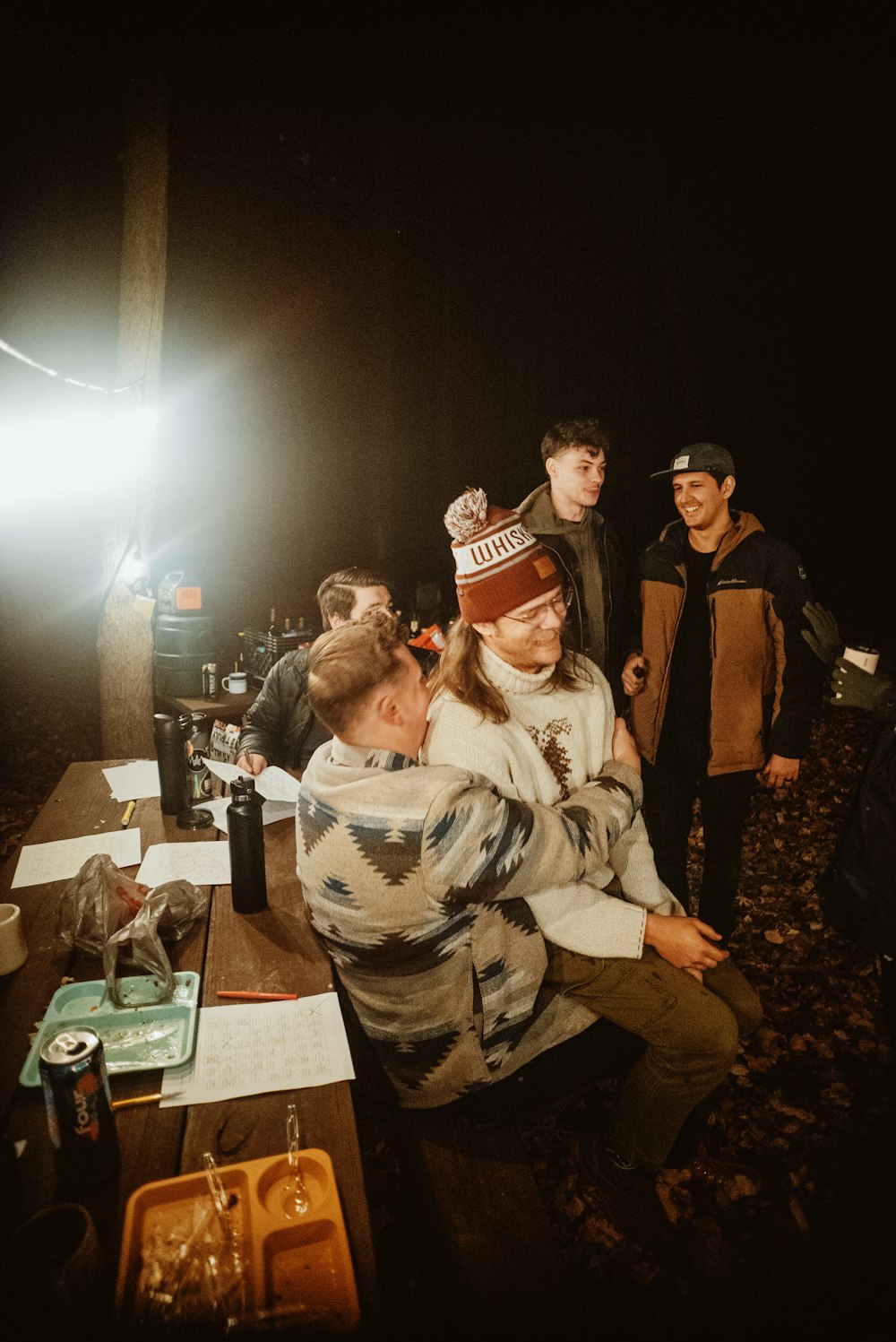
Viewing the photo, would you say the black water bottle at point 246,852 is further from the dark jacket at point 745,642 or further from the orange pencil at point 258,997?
the dark jacket at point 745,642

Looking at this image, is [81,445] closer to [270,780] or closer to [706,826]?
[270,780]

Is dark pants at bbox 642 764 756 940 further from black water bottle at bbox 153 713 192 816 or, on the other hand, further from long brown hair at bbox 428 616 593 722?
black water bottle at bbox 153 713 192 816

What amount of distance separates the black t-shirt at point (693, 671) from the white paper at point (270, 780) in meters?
1.92

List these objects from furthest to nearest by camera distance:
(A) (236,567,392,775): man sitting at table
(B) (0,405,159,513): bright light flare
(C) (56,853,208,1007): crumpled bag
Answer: (B) (0,405,159,513): bright light flare < (A) (236,567,392,775): man sitting at table < (C) (56,853,208,1007): crumpled bag

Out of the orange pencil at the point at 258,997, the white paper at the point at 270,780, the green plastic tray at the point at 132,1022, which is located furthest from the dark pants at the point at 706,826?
the green plastic tray at the point at 132,1022

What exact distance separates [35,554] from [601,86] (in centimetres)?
853

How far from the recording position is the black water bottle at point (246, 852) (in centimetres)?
205

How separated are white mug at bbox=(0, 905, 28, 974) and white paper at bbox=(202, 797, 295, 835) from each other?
0.89 meters

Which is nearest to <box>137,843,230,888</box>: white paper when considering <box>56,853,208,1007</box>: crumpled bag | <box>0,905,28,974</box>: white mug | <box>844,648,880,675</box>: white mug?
<box>56,853,208,1007</box>: crumpled bag

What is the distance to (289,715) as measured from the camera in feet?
12.1

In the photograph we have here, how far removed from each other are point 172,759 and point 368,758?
53.3 inches

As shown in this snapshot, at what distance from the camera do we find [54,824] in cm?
268

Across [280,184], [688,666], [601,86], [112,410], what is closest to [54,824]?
[688,666]

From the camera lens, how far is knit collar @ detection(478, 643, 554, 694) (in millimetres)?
2238
